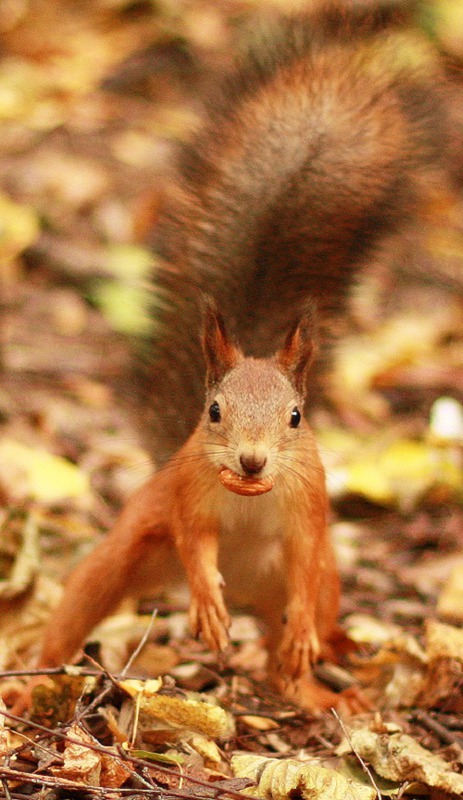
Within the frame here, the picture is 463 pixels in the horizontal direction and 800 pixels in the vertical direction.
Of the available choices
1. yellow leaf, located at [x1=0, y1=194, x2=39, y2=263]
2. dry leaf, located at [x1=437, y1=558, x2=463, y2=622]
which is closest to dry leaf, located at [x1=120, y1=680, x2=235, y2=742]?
dry leaf, located at [x1=437, y1=558, x2=463, y2=622]

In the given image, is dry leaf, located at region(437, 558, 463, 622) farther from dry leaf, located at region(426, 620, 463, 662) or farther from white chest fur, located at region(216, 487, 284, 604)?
white chest fur, located at region(216, 487, 284, 604)

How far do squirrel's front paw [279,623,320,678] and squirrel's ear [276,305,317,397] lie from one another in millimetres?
537

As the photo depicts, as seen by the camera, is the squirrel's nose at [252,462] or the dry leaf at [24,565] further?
the dry leaf at [24,565]

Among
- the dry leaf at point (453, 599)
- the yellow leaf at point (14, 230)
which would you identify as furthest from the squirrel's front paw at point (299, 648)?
the yellow leaf at point (14, 230)

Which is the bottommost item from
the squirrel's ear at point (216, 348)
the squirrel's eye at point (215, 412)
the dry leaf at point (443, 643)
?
→ the dry leaf at point (443, 643)

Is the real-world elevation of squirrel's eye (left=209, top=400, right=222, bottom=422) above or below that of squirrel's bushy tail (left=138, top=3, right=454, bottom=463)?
below

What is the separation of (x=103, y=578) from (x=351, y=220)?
1114 mm

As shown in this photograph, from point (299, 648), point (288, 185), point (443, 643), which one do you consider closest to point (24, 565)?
Answer: point (299, 648)

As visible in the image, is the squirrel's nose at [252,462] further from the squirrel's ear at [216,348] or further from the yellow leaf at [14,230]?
the yellow leaf at [14,230]

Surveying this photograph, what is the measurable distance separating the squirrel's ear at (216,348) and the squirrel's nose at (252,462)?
0.33 meters

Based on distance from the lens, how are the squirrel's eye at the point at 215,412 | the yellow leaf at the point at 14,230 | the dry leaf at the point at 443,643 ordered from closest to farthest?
the squirrel's eye at the point at 215,412
the dry leaf at the point at 443,643
the yellow leaf at the point at 14,230

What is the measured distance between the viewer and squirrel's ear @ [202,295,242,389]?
241 centimetres

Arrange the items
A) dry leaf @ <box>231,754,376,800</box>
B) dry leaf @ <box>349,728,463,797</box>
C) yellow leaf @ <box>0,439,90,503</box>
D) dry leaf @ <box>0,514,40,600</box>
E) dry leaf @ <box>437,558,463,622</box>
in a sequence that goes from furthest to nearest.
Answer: yellow leaf @ <box>0,439,90,503</box>, dry leaf @ <box>437,558,463,622</box>, dry leaf @ <box>0,514,40,600</box>, dry leaf @ <box>349,728,463,797</box>, dry leaf @ <box>231,754,376,800</box>

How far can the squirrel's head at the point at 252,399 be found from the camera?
2.19 meters
